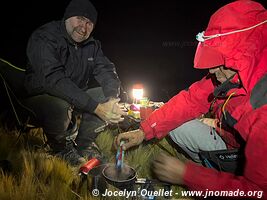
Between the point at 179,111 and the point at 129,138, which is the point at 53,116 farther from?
the point at 179,111

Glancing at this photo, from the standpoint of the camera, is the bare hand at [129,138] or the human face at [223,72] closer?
the human face at [223,72]

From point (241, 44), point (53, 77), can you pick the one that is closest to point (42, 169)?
point (53, 77)

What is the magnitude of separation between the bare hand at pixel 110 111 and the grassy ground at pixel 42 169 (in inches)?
15.4

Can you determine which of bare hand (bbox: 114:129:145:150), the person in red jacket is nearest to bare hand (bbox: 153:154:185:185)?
the person in red jacket

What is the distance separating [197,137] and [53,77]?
1537mm

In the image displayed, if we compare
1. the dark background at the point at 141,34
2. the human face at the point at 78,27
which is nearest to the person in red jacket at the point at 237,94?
the human face at the point at 78,27

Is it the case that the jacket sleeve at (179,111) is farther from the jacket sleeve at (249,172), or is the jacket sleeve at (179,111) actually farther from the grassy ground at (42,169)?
the jacket sleeve at (249,172)

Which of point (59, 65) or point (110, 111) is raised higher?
point (59, 65)

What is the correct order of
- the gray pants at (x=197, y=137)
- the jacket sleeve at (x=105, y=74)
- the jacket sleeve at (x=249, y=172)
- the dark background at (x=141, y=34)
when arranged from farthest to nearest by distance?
the dark background at (x=141, y=34) → the jacket sleeve at (x=105, y=74) → the gray pants at (x=197, y=137) → the jacket sleeve at (x=249, y=172)

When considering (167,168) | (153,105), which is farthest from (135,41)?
(167,168)

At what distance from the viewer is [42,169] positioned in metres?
2.85

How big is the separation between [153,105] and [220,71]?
176cm

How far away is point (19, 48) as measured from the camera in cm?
757

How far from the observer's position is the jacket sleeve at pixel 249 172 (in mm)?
1732
